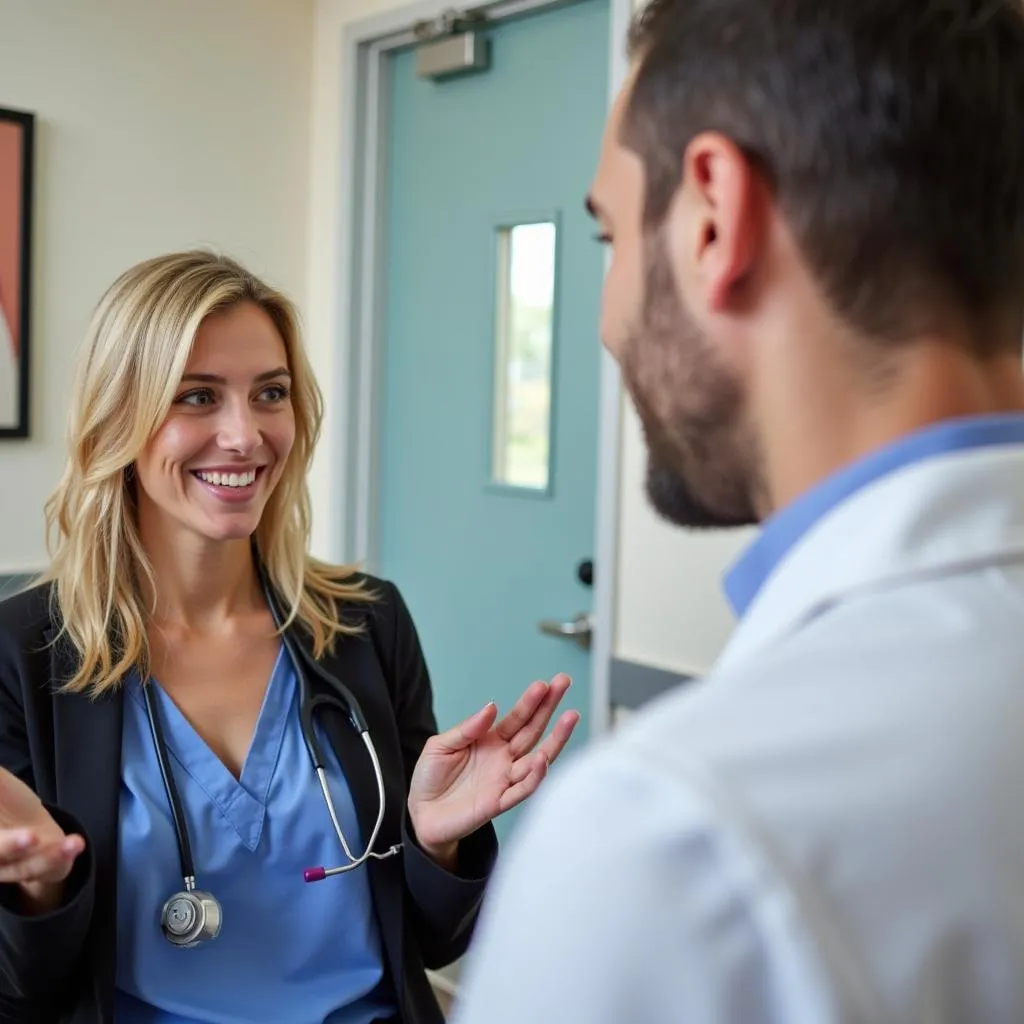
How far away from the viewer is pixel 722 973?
44 cm

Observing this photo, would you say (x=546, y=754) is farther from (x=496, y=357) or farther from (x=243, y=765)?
(x=496, y=357)

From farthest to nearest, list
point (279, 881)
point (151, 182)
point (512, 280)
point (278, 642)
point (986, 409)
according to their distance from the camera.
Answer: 1. point (151, 182)
2. point (512, 280)
3. point (278, 642)
4. point (279, 881)
5. point (986, 409)

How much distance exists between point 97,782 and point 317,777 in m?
0.26

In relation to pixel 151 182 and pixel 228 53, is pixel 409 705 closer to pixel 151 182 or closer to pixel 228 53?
pixel 151 182

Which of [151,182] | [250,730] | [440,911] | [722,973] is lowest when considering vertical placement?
[440,911]

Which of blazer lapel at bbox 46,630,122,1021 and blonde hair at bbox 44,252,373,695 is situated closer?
blazer lapel at bbox 46,630,122,1021

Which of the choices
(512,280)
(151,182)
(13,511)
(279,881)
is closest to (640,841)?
(279,881)

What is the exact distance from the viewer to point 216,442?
1538 mm

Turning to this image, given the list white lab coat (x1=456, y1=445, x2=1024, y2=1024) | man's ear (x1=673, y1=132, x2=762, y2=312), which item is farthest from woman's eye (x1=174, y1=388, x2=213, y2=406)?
white lab coat (x1=456, y1=445, x2=1024, y2=1024)

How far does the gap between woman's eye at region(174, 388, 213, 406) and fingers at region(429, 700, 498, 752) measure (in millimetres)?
552

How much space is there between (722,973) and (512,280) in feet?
7.40

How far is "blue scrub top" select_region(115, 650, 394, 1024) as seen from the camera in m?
1.31

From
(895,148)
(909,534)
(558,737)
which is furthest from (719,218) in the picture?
(558,737)

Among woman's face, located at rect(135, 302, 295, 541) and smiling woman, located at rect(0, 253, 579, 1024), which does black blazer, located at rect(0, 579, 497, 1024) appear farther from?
woman's face, located at rect(135, 302, 295, 541)
